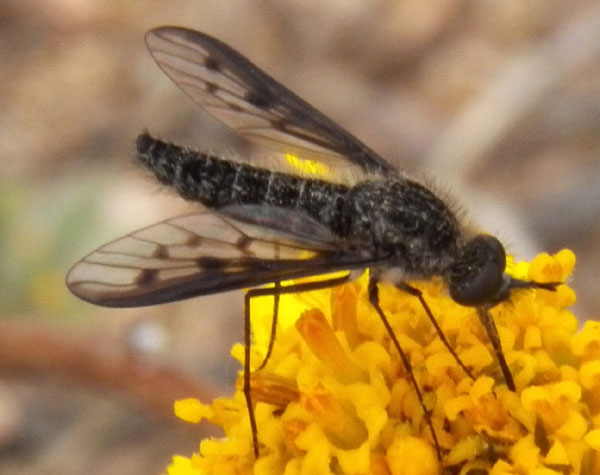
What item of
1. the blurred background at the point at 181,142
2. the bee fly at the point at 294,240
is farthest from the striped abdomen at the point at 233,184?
the blurred background at the point at 181,142

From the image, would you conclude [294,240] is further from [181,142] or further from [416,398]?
[181,142]

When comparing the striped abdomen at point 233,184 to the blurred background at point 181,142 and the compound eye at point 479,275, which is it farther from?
the blurred background at point 181,142

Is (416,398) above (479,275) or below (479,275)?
below

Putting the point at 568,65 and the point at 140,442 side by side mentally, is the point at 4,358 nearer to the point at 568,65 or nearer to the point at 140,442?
the point at 140,442

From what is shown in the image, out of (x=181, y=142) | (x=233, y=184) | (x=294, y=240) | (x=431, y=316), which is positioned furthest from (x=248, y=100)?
(x=181, y=142)

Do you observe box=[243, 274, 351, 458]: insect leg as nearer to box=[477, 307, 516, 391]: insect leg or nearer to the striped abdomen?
the striped abdomen

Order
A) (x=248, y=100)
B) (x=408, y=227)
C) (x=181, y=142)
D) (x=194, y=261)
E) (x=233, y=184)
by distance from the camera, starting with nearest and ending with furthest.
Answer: (x=194, y=261) → (x=408, y=227) → (x=233, y=184) → (x=248, y=100) → (x=181, y=142)

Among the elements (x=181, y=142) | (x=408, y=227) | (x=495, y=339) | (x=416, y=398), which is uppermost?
(x=181, y=142)
